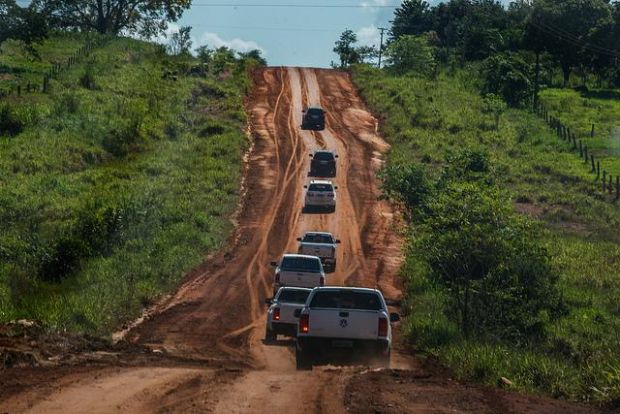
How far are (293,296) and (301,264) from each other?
6847mm

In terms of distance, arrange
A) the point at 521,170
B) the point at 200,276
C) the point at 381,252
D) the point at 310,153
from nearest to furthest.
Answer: the point at 200,276
the point at 381,252
the point at 521,170
the point at 310,153

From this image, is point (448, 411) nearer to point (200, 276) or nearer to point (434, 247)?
point (434, 247)

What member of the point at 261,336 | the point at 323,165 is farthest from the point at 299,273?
the point at 323,165

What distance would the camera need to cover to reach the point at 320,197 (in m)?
54.6

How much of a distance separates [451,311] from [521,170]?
33628 millimetres

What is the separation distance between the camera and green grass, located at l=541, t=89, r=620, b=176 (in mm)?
66194

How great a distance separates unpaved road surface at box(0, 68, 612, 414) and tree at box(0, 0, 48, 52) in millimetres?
17595

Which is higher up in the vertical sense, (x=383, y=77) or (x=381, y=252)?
(x=383, y=77)

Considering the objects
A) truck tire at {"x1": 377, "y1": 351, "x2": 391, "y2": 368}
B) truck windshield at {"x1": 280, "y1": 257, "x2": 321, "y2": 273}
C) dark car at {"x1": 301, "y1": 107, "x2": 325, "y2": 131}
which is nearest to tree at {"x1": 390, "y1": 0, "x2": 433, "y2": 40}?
dark car at {"x1": 301, "y1": 107, "x2": 325, "y2": 131}

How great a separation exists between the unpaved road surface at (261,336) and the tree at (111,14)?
3925 centimetres

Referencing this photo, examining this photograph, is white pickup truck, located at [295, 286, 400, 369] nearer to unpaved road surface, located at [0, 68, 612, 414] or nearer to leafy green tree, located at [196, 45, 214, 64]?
unpaved road surface, located at [0, 68, 612, 414]

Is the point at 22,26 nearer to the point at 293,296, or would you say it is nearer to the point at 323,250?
the point at 323,250

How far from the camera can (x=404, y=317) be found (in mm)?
32062

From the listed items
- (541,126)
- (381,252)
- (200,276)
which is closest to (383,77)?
(541,126)
